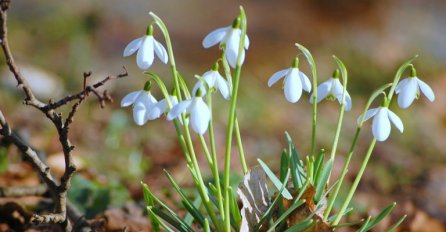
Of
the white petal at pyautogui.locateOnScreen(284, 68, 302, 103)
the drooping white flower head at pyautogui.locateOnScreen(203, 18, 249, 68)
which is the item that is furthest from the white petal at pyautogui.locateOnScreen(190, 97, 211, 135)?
the white petal at pyautogui.locateOnScreen(284, 68, 302, 103)

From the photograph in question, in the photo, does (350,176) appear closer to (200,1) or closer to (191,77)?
(191,77)

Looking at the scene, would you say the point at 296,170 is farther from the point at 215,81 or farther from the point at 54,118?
the point at 54,118

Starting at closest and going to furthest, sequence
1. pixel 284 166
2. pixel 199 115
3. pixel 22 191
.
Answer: pixel 199 115
pixel 284 166
pixel 22 191

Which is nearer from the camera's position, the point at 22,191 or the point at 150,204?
the point at 150,204

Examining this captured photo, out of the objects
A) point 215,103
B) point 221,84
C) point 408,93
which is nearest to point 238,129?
point 221,84

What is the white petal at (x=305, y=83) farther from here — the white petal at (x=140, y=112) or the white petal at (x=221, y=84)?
the white petal at (x=140, y=112)

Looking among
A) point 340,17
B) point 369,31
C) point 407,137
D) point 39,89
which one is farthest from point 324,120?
point 340,17
